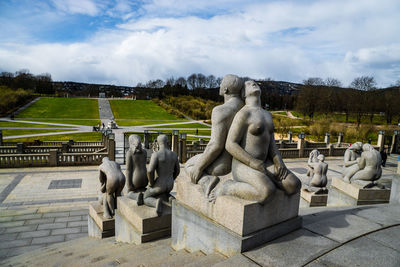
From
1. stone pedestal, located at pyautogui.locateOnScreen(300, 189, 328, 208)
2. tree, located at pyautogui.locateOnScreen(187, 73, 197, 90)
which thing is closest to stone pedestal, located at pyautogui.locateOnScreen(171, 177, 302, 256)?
stone pedestal, located at pyautogui.locateOnScreen(300, 189, 328, 208)

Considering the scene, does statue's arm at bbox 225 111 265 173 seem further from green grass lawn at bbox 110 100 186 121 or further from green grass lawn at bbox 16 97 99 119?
→ green grass lawn at bbox 16 97 99 119

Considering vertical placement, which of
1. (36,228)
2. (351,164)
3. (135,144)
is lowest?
(36,228)

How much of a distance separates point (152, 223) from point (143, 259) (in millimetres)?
1056

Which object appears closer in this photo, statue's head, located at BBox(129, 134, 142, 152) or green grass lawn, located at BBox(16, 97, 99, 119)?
statue's head, located at BBox(129, 134, 142, 152)

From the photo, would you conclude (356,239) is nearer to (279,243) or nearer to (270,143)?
(279,243)

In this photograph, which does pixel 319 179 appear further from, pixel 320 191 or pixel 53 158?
pixel 53 158

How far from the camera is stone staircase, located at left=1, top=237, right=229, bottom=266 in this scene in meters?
3.99

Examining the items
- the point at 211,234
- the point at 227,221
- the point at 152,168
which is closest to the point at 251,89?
the point at 227,221

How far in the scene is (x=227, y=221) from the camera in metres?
3.72

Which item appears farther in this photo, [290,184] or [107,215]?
[107,215]

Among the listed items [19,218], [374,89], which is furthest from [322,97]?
[19,218]

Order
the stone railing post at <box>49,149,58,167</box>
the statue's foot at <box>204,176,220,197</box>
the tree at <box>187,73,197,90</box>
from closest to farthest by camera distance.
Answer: the statue's foot at <box>204,176,220,197</box>
the stone railing post at <box>49,149,58,167</box>
the tree at <box>187,73,197,90</box>

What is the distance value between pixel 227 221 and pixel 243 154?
→ 0.96 meters

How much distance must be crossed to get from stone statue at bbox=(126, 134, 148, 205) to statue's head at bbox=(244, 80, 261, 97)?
281 cm
